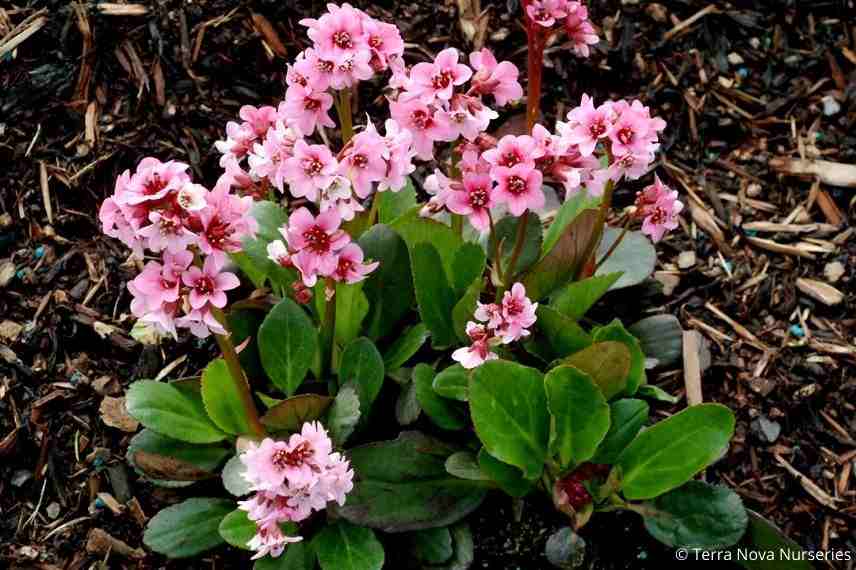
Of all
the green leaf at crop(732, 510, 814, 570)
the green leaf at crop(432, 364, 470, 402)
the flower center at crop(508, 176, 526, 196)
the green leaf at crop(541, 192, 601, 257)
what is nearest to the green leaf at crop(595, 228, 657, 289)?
the green leaf at crop(541, 192, 601, 257)

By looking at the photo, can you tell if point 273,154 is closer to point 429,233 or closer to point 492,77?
point 492,77

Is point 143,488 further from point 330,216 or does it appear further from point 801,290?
point 801,290

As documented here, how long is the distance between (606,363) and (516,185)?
64 centimetres

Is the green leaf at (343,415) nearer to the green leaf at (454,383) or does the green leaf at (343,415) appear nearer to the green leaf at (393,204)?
the green leaf at (454,383)

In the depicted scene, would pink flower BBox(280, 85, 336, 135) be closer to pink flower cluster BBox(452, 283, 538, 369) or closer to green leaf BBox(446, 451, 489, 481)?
pink flower cluster BBox(452, 283, 538, 369)

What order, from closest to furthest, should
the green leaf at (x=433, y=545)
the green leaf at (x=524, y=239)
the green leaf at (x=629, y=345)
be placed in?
the green leaf at (x=433, y=545), the green leaf at (x=629, y=345), the green leaf at (x=524, y=239)

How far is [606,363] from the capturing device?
272 centimetres

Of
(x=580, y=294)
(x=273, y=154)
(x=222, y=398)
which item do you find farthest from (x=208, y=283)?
(x=580, y=294)

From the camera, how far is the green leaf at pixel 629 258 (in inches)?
127

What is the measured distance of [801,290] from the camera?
11.6 ft

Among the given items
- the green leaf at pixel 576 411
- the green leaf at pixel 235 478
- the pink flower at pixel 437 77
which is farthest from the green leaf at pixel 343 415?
the pink flower at pixel 437 77

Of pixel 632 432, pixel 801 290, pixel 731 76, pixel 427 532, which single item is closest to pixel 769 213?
pixel 801 290

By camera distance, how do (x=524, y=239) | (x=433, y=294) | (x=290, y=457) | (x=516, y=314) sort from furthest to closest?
(x=524, y=239)
(x=433, y=294)
(x=516, y=314)
(x=290, y=457)

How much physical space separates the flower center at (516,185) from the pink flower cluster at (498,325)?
0.27 meters
